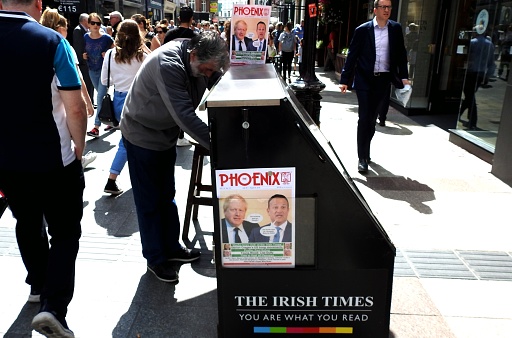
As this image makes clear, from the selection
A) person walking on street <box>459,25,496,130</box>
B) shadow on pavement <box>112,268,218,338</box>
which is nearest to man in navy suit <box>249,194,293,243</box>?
shadow on pavement <box>112,268,218,338</box>

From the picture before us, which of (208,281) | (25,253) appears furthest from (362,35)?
(25,253)

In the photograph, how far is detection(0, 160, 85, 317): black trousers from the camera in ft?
8.30

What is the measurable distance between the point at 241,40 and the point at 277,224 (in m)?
2.59

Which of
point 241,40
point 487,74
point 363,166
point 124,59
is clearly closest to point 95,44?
point 124,59

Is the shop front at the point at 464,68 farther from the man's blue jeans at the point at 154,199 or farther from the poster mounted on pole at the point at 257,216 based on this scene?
the poster mounted on pole at the point at 257,216

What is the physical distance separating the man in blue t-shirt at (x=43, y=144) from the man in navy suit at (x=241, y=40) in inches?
77.9

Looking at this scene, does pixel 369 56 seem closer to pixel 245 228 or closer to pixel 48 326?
pixel 245 228

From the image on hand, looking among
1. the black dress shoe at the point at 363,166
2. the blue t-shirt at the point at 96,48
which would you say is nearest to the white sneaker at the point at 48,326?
the black dress shoe at the point at 363,166

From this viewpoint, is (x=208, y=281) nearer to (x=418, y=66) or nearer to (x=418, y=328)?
(x=418, y=328)

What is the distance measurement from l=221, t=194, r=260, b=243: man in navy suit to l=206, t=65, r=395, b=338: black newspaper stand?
37 mm

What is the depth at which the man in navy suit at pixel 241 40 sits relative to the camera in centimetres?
418

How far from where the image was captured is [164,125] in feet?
9.93

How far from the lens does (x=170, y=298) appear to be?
311 cm

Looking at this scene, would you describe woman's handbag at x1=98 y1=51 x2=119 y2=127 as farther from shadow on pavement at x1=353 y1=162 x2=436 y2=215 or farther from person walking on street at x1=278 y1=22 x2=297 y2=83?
person walking on street at x1=278 y1=22 x2=297 y2=83
